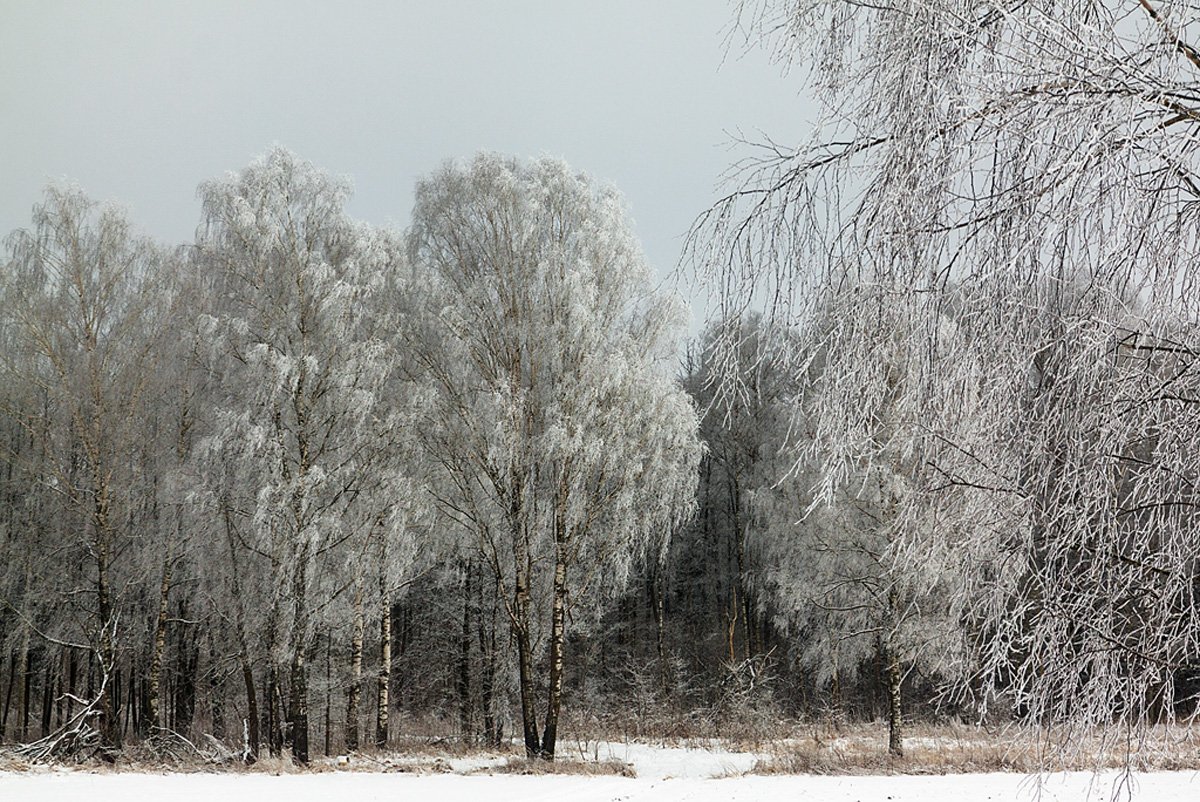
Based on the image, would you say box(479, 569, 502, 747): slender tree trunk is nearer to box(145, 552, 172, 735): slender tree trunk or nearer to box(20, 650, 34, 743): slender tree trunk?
box(145, 552, 172, 735): slender tree trunk

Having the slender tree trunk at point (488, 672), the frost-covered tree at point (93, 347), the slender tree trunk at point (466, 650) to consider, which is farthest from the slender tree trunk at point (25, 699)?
the slender tree trunk at point (488, 672)

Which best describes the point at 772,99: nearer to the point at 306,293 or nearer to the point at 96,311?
the point at 306,293

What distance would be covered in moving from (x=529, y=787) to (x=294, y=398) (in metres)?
5.23

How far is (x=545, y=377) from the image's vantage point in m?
11.9

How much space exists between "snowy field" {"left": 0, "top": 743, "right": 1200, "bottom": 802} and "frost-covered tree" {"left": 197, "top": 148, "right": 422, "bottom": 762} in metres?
1.66

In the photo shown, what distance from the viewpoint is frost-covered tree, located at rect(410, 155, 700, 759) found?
1166 cm

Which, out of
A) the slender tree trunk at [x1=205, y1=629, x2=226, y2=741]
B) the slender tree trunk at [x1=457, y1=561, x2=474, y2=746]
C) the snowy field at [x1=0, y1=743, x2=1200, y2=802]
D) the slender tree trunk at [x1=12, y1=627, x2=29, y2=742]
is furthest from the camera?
the slender tree trunk at [x1=457, y1=561, x2=474, y2=746]

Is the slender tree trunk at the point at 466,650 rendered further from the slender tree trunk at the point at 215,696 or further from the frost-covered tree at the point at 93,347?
the frost-covered tree at the point at 93,347

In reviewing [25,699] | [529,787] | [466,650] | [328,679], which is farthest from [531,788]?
[25,699]

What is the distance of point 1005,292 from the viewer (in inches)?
79.7

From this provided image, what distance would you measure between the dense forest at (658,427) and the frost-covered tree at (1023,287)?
0.4 inches

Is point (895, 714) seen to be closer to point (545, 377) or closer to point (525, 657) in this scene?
point (525, 657)

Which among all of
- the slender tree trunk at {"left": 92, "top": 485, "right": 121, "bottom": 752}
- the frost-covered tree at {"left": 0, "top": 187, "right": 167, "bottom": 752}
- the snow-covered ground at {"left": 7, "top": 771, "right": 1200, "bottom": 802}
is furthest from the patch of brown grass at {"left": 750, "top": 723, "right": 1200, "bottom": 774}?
the frost-covered tree at {"left": 0, "top": 187, "right": 167, "bottom": 752}

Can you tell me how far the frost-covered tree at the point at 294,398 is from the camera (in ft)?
36.2
